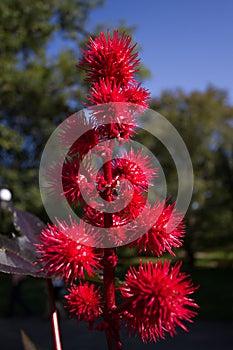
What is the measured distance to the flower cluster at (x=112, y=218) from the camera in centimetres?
55

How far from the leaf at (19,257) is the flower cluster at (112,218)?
92mm

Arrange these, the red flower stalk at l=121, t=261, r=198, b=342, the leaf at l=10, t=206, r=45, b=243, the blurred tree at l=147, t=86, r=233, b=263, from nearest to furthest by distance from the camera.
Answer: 1. the red flower stalk at l=121, t=261, r=198, b=342
2. the leaf at l=10, t=206, r=45, b=243
3. the blurred tree at l=147, t=86, r=233, b=263

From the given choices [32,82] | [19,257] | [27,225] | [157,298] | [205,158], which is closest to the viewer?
[157,298]

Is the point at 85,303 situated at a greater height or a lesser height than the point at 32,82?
lesser

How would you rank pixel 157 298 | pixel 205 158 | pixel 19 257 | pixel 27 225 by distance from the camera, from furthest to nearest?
pixel 205 158
pixel 27 225
pixel 19 257
pixel 157 298

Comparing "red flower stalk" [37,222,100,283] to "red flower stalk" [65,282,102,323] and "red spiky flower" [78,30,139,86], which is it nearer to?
"red flower stalk" [65,282,102,323]

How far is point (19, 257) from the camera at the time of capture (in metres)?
0.76

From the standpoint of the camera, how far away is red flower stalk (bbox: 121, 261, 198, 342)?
54 cm

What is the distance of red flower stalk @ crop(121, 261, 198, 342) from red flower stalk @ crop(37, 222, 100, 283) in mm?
59

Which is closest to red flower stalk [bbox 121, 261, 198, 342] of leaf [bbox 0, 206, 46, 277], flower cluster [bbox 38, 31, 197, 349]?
flower cluster [bbox 38, 31, 197, 349]

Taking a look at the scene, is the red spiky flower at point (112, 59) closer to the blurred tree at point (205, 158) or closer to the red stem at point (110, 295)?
the red stem at point (110, 295)

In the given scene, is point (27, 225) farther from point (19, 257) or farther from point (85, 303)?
point (85, 303)

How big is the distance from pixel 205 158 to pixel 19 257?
14.2 metres

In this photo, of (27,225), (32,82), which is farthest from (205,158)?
(27,225)
